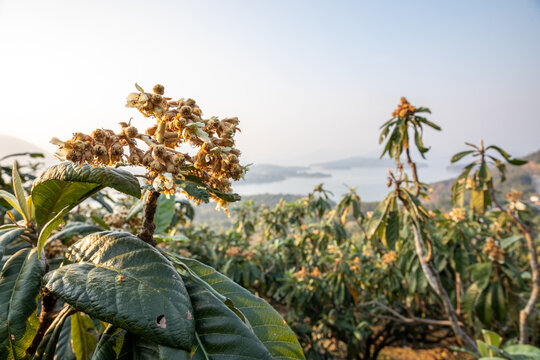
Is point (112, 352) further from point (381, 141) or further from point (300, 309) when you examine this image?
point (300, 309)

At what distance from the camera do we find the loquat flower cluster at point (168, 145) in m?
0.56

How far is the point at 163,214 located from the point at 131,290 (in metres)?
0.52

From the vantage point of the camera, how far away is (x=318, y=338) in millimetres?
3939

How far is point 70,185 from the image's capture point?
0.67 meters

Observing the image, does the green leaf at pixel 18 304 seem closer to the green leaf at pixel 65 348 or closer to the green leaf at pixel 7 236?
the green leaf at pixel 7 236

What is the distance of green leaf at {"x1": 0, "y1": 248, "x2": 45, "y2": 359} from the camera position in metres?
0.54

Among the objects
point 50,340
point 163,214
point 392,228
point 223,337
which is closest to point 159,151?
point 223,337

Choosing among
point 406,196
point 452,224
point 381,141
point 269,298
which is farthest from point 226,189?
point 269,298

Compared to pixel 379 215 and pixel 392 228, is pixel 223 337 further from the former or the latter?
pixel 392 228

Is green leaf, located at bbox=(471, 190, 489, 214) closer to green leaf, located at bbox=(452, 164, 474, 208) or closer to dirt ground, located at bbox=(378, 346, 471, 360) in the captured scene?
green leaf, located at bbox=(452, 164, 474, 208)

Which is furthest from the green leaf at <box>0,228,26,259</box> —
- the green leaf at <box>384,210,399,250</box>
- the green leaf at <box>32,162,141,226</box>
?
the green leaf at <box>384,210,399,250</box>

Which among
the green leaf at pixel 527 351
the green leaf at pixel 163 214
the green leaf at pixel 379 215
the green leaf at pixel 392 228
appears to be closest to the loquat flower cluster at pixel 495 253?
the green leaf at pixel 527 351

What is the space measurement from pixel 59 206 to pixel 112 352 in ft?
1.26

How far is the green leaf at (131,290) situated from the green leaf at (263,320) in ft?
0.57
